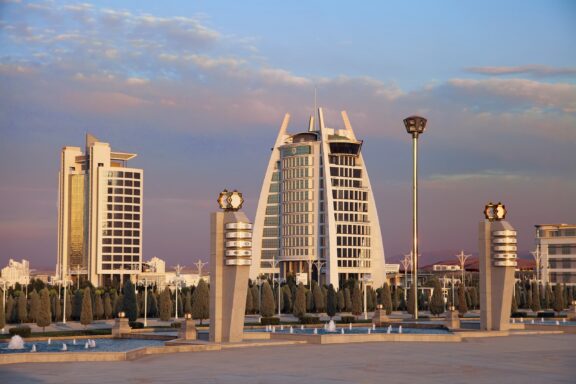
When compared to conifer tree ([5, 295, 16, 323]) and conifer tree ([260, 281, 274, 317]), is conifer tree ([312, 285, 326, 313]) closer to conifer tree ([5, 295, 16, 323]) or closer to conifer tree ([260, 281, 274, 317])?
conifer tree ([260, 281, 274, 317])

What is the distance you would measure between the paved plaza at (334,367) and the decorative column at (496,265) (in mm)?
11765

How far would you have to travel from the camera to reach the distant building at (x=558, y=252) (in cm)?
15738

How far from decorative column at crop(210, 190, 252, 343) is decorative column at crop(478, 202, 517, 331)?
17.5 m

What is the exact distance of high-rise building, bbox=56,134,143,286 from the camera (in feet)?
561

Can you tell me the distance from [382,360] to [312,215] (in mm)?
130831

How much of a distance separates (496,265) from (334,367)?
25.1 m

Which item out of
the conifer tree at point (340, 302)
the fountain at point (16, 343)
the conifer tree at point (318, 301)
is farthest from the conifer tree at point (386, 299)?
the fountain at point (16, 343)

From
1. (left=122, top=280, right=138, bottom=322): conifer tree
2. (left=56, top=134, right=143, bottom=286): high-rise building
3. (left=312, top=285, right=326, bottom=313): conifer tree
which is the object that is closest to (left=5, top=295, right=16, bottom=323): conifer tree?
(left=122, top=280, right=138, bottom=322): conifer tree

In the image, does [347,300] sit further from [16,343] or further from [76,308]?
[16,343]

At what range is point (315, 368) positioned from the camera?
1172 inches

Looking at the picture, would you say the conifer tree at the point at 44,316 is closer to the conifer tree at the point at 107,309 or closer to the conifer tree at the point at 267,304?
the conifer tree at the point at 107,309

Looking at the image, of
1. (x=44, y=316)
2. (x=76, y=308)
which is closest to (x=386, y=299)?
(x=76, y=308)

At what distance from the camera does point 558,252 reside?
159 metres

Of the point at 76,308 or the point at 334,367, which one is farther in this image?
the point at 76,308
